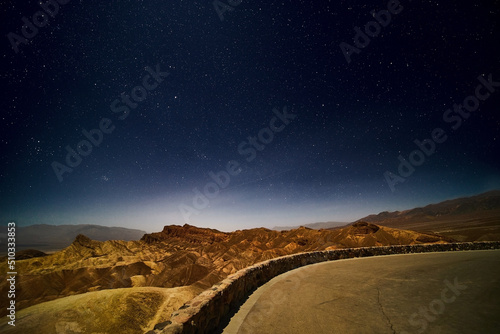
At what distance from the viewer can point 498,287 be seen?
5445mm

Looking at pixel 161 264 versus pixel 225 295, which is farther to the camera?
pixel 161 264

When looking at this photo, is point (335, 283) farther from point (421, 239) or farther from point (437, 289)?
point (421, 239)

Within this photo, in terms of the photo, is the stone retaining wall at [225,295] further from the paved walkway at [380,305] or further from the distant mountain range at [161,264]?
the distant mountain range at [161,264]

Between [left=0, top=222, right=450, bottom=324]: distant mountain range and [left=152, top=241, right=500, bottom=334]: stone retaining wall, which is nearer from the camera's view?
[left=152, top=241, right=500, bottom=334]: stone retaining wall

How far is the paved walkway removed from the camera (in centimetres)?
393

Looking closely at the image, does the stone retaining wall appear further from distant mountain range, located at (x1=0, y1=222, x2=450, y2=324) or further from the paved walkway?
distant mountain range, located at (x1=0, y1=222, x2=450, y2=324)

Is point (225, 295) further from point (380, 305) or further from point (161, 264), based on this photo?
point (161, 264)

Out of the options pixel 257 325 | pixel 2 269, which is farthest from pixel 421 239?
pixel 2 269

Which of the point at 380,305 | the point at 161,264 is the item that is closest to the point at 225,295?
the point at 380,305

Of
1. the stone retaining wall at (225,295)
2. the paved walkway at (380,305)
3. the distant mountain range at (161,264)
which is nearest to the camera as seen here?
the stone retaining wall at (225,295)

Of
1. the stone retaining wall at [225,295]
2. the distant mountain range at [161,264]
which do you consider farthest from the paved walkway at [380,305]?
the distant mountain range at [161,264]

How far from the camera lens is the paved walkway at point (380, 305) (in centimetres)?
393

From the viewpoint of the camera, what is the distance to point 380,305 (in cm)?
485

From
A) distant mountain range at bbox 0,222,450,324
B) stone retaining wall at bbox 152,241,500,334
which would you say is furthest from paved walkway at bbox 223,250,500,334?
distant mountain range at bbox 0,222,450,324
